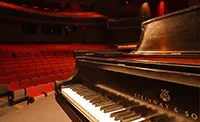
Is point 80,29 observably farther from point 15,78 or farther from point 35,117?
point 35,117

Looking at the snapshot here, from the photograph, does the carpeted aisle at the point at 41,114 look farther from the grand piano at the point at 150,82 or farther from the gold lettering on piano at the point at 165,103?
the gold lettering on piano at the point at 165,103

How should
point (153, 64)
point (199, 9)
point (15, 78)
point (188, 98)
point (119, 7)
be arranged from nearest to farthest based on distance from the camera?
point (188, 98)
point (153, 64)
point (199, 9)
point (15, 78)
point (119, 7)

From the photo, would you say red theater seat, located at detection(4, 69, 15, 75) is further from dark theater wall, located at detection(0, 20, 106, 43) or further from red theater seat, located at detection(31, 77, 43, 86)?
dark theater wall, located at detection(0, 20, 106, 43)

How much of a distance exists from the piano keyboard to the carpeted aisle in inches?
12.0

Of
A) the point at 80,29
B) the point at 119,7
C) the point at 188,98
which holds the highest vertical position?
the point at 119,7

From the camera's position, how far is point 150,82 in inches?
32.9

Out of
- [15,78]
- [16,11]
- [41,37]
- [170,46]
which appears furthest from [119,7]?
[170,46]

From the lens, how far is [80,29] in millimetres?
14961

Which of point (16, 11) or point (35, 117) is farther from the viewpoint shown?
point (16, 11)

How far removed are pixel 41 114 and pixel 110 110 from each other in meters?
0.95

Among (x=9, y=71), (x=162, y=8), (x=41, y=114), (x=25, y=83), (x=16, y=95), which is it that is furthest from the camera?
(x=162, y=8)

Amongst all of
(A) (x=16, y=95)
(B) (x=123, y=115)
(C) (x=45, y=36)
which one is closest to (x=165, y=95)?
(B) (x=123, y=115)

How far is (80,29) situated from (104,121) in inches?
572

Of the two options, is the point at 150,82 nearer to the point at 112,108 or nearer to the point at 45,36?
the point at 112,108
